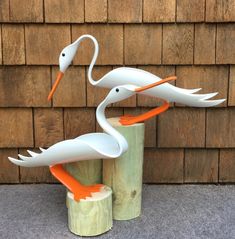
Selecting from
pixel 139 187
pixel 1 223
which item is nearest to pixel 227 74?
pixel 139 187

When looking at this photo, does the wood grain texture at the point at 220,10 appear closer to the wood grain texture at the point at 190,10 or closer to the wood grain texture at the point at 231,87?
the wood grain texture at the point at 190,10

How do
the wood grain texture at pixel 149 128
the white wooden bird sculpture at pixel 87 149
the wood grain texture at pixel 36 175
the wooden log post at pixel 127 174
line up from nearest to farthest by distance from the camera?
the white wooden bird sculpture at pixel 87 149, the wooden log post at pixel 127 174, the wood grain texture at pixel 149 128, the wood grain texture at pixel 36 175

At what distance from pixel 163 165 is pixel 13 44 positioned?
1049 millimetres

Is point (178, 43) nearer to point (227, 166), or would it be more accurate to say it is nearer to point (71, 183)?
point (227, 166)

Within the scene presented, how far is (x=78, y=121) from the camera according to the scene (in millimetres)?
2271

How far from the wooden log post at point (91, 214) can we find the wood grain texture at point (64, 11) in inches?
35.4

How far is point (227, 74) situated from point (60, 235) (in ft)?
3.88

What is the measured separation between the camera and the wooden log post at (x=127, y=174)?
1874 mm

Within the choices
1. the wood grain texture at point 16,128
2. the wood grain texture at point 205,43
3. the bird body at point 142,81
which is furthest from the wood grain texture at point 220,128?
the wood grain texture at point 16,128

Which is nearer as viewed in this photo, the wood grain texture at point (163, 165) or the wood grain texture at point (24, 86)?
the wood grain texture at point (24, 86)

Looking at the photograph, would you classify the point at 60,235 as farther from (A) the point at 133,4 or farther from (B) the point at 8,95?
(A) the point at 133,4

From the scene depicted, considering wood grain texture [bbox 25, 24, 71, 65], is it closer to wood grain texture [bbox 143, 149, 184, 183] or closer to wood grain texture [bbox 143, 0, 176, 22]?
wood grain texture [bbox 143, 0, 176, 22]

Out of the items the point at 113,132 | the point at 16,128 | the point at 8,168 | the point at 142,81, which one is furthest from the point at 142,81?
the point at 8,168

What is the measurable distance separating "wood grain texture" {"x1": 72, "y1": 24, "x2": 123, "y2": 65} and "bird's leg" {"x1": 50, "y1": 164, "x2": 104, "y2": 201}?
0.62m
